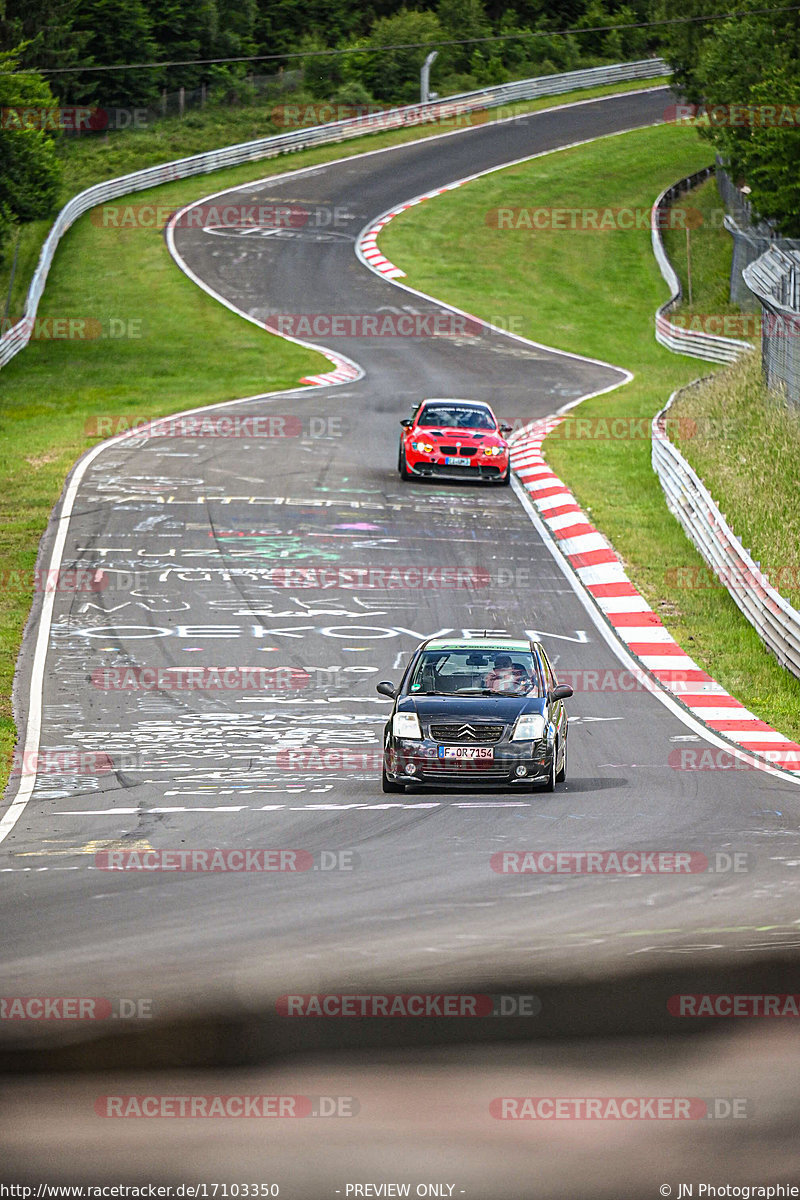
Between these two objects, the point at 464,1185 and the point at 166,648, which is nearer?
the point at 464,1185

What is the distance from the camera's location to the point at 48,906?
1006cm

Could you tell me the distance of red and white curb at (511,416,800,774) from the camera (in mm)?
17266

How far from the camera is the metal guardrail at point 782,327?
28.1 metres

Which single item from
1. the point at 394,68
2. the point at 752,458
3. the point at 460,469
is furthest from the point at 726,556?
the point at 394,68

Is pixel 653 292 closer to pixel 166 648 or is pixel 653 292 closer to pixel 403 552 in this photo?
pixel 403 552

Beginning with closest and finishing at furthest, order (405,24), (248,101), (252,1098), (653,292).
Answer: (252,1098)
(653,292)
(248,101)
(405,24)

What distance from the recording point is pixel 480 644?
1582 cm

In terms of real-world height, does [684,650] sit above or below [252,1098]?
below

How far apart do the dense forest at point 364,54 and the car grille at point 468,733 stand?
3361cm

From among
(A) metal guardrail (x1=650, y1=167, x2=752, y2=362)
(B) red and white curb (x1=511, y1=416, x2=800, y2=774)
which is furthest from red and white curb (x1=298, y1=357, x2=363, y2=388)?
(A) metal guardrail (x1=650, y1=167, x2=752, y2=362)

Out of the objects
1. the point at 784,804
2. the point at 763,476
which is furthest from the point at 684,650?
the point at 784,804

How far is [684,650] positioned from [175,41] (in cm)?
6772

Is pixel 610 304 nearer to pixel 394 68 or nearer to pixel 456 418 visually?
pixel 456 418

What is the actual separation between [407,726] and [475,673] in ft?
3.98
